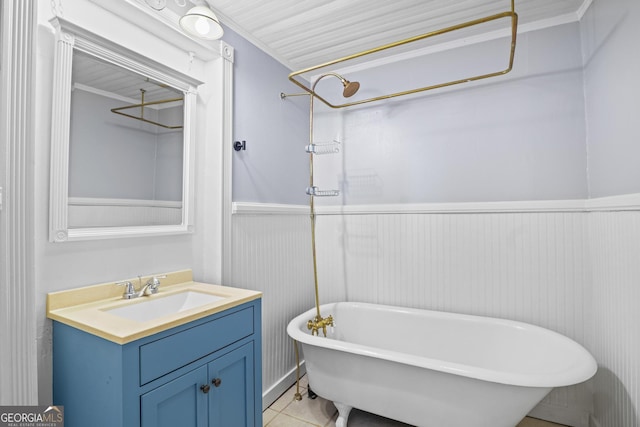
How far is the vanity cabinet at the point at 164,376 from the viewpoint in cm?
100

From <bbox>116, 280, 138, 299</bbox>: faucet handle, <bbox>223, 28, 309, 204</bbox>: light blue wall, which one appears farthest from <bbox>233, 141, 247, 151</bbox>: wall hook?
<bbox>116, 280, 138, 299</bbox>: faucet handle

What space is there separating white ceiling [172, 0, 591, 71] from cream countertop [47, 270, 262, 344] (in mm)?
1415

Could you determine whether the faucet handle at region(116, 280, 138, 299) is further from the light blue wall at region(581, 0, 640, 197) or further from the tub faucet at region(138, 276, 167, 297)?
the light blue wall at region(581, 0, 640, 197)

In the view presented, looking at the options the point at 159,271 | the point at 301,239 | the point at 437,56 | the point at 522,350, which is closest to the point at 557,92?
the point at 437,56

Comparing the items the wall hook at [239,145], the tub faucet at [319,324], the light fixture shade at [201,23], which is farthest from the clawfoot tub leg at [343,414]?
A: the light fixture shade at [201,23]

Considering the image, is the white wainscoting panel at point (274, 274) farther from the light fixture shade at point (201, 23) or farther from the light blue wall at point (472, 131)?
the light fixture shade at point (201, 23)

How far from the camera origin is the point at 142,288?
1.50 meters

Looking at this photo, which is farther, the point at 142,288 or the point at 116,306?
the point at 142,288

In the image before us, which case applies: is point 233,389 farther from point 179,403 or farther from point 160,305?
point 160,305

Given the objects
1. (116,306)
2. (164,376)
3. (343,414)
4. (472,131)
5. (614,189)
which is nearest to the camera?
(164,376)

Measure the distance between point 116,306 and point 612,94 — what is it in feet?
8.27

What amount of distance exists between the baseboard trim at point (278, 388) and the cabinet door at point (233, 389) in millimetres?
648

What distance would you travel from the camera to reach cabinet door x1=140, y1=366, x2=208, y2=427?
105 centimetres

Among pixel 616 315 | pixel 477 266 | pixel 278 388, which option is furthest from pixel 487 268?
pixel 278 388
